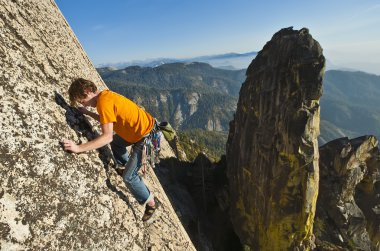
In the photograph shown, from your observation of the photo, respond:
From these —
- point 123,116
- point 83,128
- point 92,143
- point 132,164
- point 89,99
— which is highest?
point 89,99

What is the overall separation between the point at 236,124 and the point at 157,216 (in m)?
28.4

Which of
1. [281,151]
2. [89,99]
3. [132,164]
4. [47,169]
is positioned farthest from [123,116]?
[281,151]

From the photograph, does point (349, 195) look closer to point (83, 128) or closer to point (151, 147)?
point (151, 147)

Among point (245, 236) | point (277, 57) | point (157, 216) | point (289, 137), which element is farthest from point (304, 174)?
point (157, 216)

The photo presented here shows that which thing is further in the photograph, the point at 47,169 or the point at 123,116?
the point at 123,116

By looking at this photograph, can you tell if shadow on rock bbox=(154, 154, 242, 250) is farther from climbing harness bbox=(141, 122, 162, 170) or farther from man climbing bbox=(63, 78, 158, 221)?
man climbing bbox=(63, 78, 158, 221)

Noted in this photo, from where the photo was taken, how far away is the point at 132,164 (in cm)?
856

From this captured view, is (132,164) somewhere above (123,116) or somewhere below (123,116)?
below

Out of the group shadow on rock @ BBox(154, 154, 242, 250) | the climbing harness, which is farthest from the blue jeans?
shadow on rock @ BBox(154, 154, 242, 250)

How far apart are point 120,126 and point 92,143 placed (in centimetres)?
116

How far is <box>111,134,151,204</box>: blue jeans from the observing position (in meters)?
8.51

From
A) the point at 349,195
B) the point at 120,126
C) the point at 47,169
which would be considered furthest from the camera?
the point at 349,195

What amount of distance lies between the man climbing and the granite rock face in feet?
0.88

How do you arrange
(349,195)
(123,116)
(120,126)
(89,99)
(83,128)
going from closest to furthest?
(89,99)
(123,116)
(83,128)
(120,126)
(349,195)
